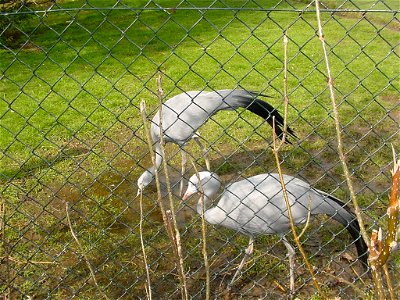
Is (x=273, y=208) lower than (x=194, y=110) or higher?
higher

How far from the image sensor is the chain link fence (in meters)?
2.62

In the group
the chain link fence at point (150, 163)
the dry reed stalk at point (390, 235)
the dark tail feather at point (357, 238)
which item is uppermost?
the dry reed stalk at point (390, 235)

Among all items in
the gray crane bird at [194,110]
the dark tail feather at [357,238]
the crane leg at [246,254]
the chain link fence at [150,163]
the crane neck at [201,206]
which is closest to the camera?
the crane neck at [201,206]

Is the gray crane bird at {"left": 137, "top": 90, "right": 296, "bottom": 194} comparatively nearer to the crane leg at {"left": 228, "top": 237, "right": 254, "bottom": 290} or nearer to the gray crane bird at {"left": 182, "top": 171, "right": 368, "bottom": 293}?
the gray crane bird at {"left": 182, "top": 171, "right": 368, "bottom": 293}

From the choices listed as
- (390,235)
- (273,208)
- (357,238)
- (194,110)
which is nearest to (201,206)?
(390,235)

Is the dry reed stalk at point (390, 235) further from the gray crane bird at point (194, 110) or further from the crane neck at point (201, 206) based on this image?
the gray crane bird at point (194, 110)

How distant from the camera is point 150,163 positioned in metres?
4.64

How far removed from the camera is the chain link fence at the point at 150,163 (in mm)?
2625

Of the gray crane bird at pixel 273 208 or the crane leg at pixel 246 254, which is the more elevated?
the gray crane bird at pixel 273 208

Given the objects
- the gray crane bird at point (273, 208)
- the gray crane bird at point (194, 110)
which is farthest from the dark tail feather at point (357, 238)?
the gray crane bird at point (194, 110)

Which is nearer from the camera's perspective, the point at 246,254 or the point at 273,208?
the point at 273,208

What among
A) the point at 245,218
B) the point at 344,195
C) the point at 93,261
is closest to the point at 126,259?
the point at 93,261

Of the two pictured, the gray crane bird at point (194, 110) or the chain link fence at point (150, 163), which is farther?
the gray crane bird at point (194, 110)

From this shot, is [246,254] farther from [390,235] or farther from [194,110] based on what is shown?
[390,235]
